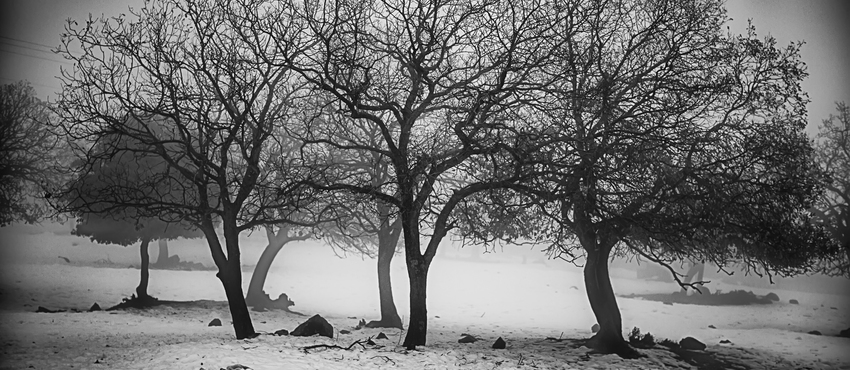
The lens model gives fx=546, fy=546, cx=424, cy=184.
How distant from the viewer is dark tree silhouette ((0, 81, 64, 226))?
59.4 feet

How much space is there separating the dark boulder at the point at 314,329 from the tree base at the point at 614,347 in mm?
6585

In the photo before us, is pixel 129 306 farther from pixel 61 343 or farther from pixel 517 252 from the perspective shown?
pixel 517 252

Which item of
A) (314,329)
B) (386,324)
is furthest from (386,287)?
(314,329)

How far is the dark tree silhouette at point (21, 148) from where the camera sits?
59.4ft

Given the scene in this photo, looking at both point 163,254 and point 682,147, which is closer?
point 682,147

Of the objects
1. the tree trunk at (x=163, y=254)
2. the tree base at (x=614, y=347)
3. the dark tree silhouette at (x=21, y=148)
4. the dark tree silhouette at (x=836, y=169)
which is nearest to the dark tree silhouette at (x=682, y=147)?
the tree base at (x=614, y=347)

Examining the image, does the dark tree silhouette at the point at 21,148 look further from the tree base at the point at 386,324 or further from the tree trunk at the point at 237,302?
the tree base at the point at 386,324

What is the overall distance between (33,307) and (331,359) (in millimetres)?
15700

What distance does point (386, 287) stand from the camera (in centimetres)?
1833

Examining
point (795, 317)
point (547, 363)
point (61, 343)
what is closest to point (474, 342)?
point (547, 363)

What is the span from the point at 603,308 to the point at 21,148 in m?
19.2

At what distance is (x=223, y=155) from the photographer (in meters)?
12.6

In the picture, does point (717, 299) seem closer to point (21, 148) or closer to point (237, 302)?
point (237, 302)

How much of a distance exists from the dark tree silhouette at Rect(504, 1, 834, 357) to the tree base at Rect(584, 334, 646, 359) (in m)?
0.03
